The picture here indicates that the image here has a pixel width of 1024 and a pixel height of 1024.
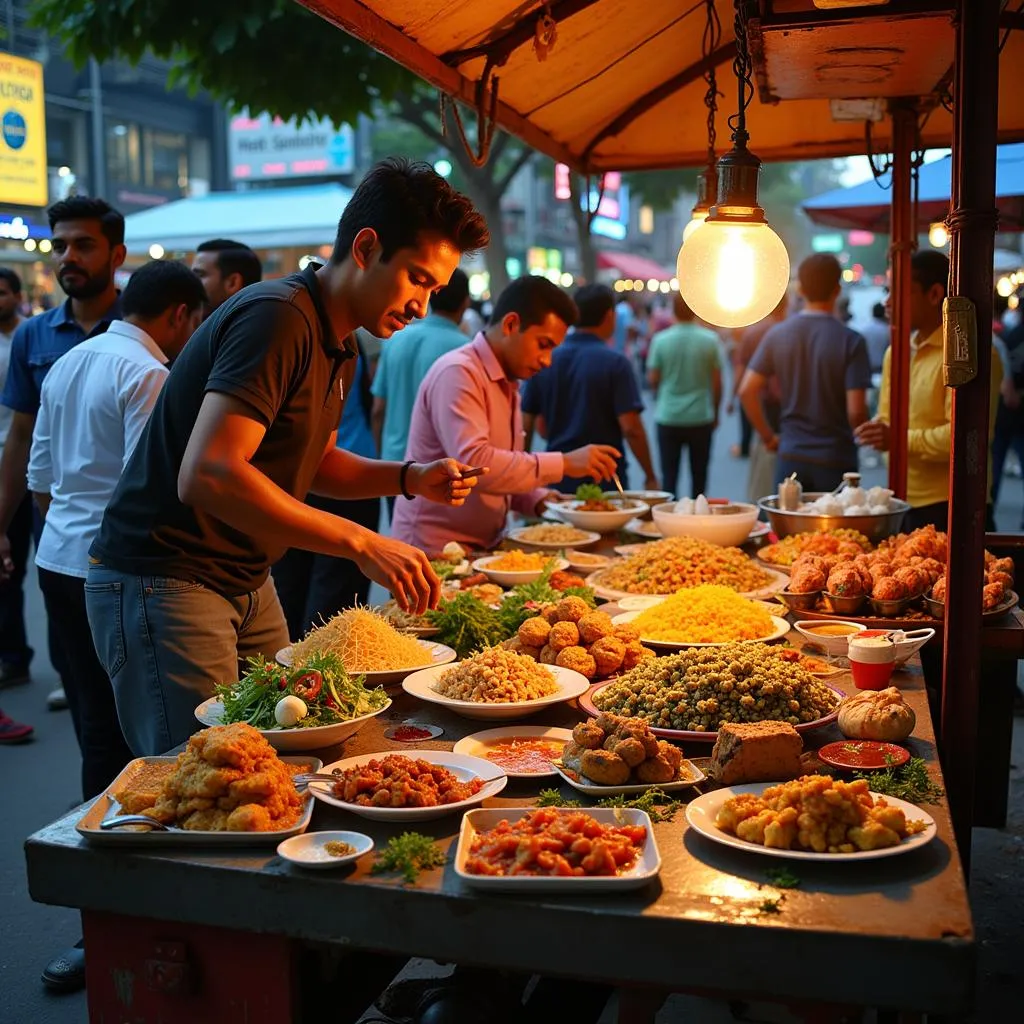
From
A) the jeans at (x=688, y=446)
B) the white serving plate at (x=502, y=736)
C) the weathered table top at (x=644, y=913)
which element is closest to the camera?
the weathered table top at (x=644, y=913)

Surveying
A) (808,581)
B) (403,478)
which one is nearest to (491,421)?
(403,478)

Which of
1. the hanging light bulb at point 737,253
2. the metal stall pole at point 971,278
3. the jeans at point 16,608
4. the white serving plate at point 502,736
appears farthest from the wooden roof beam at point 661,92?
the jeans at point 16,608

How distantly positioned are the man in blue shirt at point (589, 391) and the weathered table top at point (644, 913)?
5.44 m

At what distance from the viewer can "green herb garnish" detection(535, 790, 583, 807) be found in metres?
2.27

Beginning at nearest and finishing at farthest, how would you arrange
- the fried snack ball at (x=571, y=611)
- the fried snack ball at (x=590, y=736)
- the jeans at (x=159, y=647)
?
1. the fried snack ball at (x=590, y=736)
2. the jeans at (x=159, y=647)
3. the fried snack ball at (x=571, y=611)

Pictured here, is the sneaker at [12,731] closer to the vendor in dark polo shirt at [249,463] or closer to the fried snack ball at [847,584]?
the vendor in dark polo shirt at [249,463]

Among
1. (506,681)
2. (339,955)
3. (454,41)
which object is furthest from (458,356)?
(339,955)

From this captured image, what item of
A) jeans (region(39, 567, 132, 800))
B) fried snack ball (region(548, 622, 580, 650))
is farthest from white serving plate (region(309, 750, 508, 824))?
jeans (region(39, 567, 132, 800))

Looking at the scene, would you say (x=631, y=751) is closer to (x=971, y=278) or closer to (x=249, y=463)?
(x=249, y=463)

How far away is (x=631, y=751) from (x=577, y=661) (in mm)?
797

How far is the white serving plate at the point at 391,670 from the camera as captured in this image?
3016mm

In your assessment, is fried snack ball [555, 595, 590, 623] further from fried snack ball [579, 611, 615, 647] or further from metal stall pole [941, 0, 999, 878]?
metal stall pole [941, 0, 999, 878]

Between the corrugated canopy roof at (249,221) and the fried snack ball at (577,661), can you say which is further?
the corrugated canopy roof at (249,221)

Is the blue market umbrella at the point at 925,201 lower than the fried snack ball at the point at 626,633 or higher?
higher
